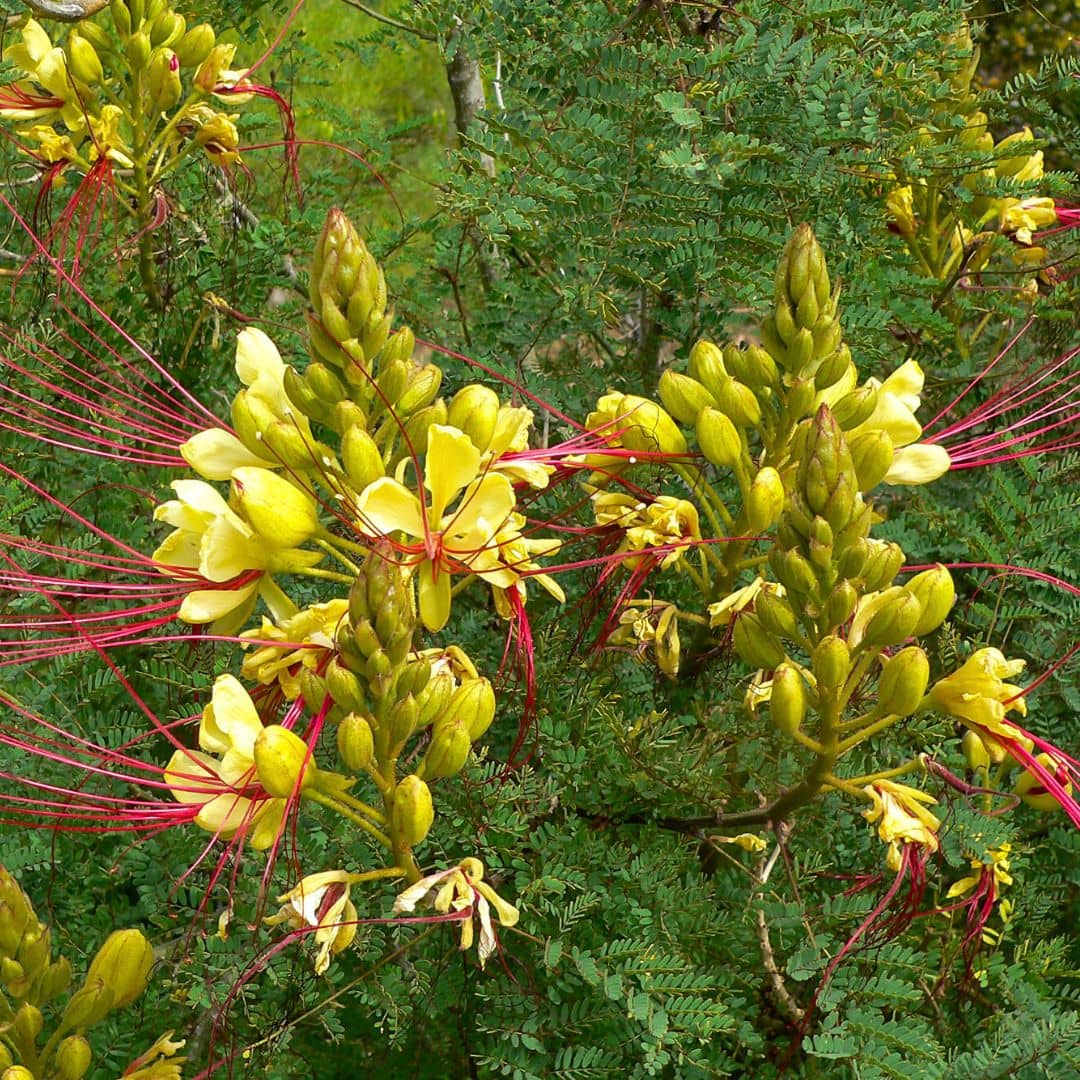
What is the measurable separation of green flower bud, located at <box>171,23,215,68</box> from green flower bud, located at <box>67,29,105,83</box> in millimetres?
196

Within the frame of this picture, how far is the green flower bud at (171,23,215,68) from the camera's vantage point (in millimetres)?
2975

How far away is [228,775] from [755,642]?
69cm

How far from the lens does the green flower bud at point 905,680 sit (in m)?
1.61

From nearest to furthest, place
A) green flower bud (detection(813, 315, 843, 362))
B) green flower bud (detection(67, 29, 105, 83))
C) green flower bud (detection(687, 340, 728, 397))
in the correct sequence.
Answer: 1. green flower bud (detection(813, 315, 843, 362))
2. green flower bud (detection(687, 340, 728, 397))
3. green flower bud (detection(67, 29, 105, 83))

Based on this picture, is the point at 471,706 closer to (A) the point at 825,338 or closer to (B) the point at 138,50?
(A) the point at 825,338

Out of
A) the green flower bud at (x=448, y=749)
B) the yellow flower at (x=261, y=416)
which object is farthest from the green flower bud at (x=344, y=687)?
the yellow flower at (x=261, y=416)

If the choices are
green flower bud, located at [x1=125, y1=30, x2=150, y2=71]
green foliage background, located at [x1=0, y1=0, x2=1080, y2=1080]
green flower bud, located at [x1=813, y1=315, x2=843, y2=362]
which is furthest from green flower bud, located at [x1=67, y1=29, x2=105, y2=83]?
green flower bud, located at [x1=813, y1=315, x2=843, y2=362]

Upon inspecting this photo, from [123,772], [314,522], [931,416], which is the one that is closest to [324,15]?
Result: [931,416]

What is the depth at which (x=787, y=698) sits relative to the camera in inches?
63.7

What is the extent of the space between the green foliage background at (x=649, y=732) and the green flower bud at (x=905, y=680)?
13.9 inches

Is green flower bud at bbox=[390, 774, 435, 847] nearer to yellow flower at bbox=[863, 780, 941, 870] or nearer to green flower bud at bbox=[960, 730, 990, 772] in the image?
yellow flower at bbox=[863, 780, 941, 870]

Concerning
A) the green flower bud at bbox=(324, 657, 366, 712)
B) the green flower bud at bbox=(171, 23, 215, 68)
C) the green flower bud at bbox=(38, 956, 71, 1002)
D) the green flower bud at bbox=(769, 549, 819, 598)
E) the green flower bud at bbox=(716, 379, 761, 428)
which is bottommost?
the green flower bud at bbox=(38, 956, 71, 1002)

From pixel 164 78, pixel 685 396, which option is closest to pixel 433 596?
pixel 685 396

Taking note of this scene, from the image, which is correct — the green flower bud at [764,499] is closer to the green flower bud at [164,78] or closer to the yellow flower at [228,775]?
the yellow flower at [228,775]
